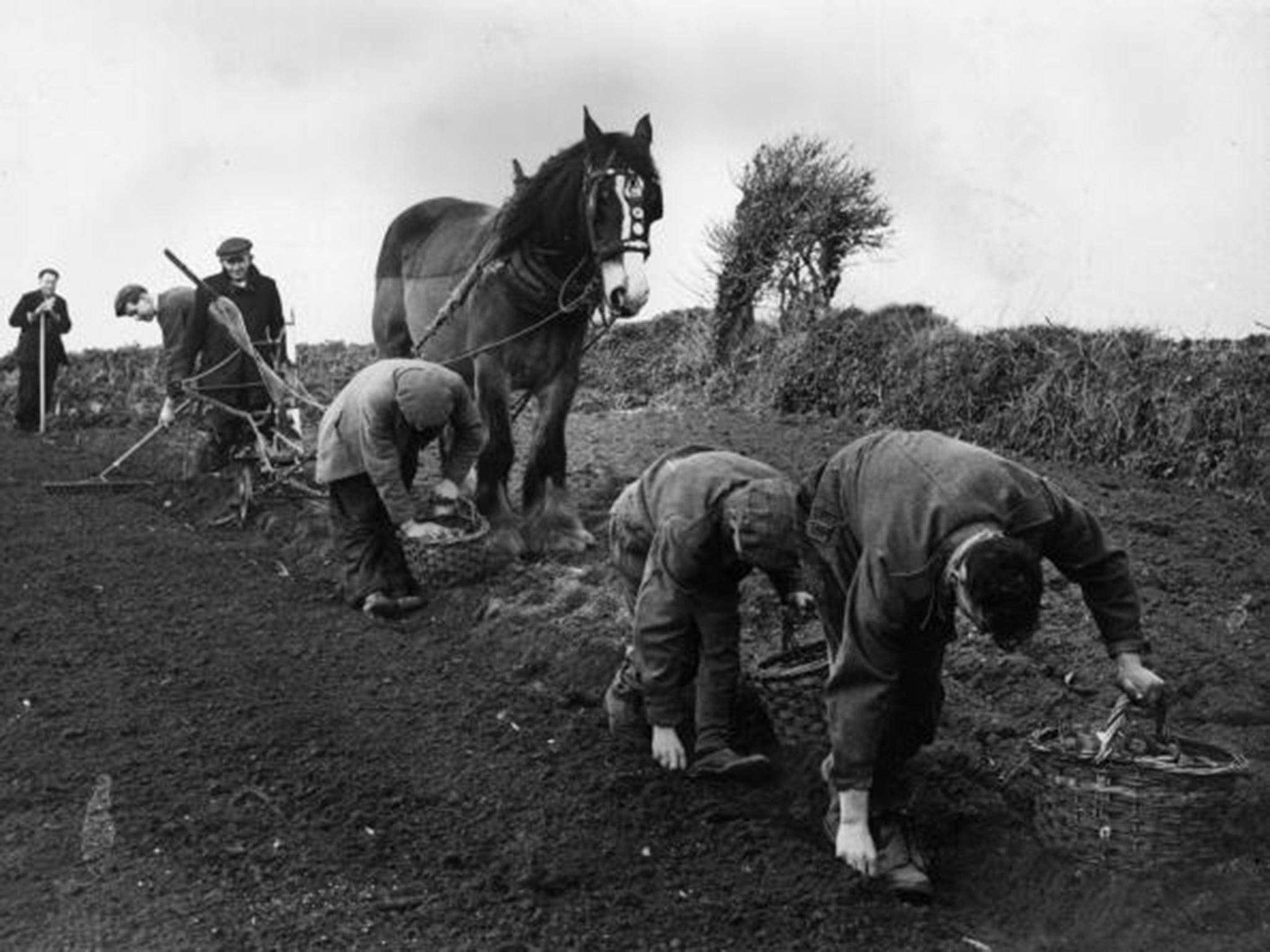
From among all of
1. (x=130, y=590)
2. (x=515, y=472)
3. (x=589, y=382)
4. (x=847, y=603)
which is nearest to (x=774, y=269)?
(x=589, y=382)

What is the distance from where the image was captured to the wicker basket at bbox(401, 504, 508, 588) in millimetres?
7402

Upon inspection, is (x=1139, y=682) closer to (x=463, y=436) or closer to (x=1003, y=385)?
(x=463, y=436)

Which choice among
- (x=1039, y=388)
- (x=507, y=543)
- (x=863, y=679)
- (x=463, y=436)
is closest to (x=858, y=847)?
(x=863, y=679)

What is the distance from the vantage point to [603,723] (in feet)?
18.9

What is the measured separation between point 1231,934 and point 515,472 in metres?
6.67

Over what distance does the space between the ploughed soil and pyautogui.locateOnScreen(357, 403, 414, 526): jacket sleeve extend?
0.58 meters

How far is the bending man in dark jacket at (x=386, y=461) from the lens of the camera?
23.2 ft

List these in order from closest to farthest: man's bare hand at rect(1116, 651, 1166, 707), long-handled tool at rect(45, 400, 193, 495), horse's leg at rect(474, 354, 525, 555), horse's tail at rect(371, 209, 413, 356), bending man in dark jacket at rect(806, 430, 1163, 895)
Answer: bending man in dark jacket at rect(806, 430, 1163, 895), man's bare hand at rect(1116, 651, 1166, 707), horse's leg at rect(474, 354, 525, 555), horse's tail at rect(371, 209, 413, 356), long-handled tool at rect(45, 400, 193, 495)

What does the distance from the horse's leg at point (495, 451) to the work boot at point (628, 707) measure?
2.38 m

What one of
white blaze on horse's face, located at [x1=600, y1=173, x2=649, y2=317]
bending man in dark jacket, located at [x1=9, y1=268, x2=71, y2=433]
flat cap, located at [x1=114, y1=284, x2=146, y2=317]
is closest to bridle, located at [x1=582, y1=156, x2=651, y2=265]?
white blaze on horse's face, located at [x1=600, y1=173, x2=649, y2=317]

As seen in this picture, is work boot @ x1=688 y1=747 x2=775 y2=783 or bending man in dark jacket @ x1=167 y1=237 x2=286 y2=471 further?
bending man in dark jacket @ x1=167 y1=237 x2=286 y2=471

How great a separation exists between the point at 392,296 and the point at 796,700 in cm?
543

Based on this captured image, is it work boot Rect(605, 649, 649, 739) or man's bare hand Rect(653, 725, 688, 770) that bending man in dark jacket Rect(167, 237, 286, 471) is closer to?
work boot Rect(605, 649, 649, 739)

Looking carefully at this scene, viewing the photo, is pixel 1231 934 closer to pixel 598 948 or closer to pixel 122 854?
pixel 598 948
